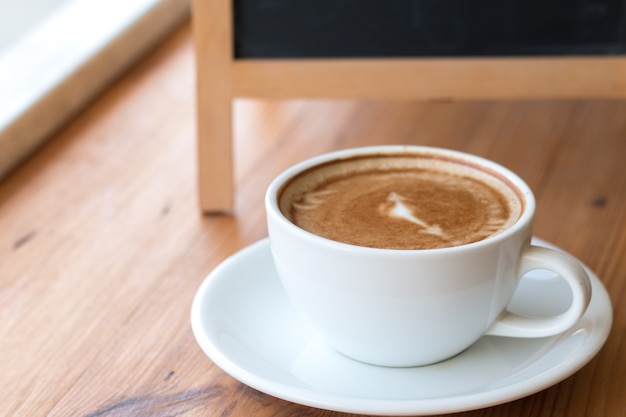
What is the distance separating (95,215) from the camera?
929 mm

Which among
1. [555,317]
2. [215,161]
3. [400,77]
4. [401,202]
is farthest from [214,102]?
[555,317]

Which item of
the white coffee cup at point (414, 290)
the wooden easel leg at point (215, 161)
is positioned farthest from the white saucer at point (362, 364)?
the wooden easel leg at point (215, 161)

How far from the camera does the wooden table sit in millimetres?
656

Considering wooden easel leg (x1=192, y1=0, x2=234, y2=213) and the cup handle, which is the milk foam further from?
wooden easel leg (x1=192, y1=0, x2=234, y2=213)

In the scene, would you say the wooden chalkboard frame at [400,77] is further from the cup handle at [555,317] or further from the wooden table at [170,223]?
the cup handle at [555,317]

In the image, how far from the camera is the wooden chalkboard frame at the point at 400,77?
89 cm

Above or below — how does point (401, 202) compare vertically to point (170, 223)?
above

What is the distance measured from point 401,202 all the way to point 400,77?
25 cm

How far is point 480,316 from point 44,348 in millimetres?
334

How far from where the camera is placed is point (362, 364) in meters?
0.64

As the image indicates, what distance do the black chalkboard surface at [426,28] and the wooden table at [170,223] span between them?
157 mm

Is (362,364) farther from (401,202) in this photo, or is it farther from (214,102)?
(214,102)

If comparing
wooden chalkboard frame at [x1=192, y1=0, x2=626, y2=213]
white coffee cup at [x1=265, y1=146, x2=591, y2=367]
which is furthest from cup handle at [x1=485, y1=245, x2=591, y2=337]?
wooden chalkboard frame at [x1=192, y1=0, x2=626, y2=213]

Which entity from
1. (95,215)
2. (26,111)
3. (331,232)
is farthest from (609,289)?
(26,111)
